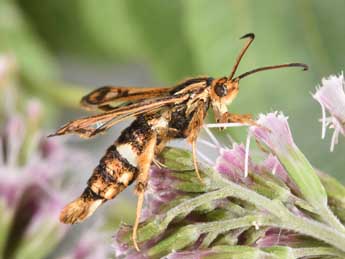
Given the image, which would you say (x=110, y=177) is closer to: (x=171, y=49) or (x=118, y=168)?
(x=118, y=168)

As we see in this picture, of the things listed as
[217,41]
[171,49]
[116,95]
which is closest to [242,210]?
[116,95]

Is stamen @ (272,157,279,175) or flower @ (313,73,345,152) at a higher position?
flower @ (313,73,345,152)

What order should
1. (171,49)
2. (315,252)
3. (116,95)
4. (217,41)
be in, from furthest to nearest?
1. (171,49)
2. (217,41)
3. (116,95)
4. (315,252)

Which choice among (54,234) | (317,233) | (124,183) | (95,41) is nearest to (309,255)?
(317,233)

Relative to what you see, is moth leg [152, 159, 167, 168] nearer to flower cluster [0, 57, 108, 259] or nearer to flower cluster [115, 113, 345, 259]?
flower cluster [115, 113, 345, 259]

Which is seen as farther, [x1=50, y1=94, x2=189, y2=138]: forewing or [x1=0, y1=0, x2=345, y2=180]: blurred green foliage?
[x1=0, y1=0, x2=345, y2=180]: blurred green foliage

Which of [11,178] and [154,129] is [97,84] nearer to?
[11,178]

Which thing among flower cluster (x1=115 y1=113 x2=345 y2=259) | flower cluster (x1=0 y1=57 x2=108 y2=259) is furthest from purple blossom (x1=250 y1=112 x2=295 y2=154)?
flower cluster (x1=0 y1=57 x2=108 y2=259)
